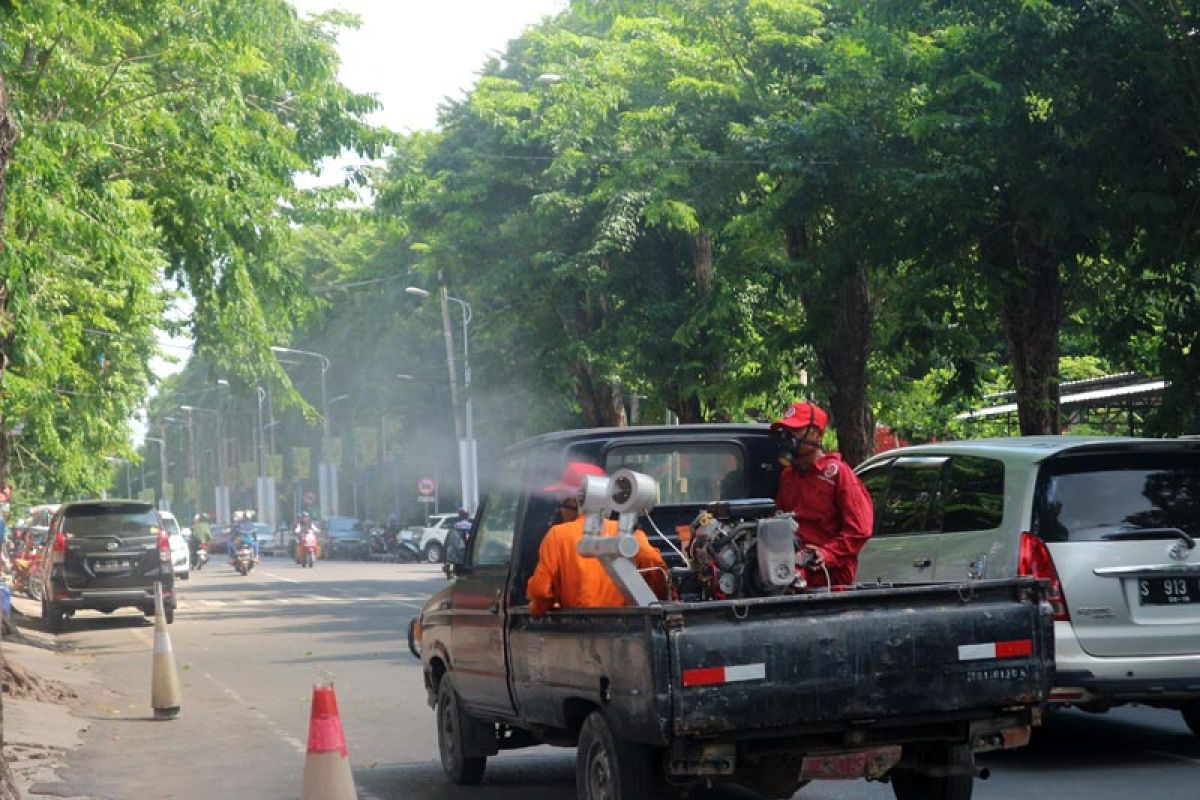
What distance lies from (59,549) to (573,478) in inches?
797

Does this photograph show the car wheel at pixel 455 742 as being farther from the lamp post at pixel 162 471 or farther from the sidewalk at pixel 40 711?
the lamp post at pixel 162 471

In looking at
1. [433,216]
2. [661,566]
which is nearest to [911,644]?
[661,566]

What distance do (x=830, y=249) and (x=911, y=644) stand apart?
14015 millimetres

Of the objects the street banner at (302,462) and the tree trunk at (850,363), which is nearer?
the tree trunk at (850,363)

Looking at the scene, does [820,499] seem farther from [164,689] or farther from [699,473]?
[164,689]

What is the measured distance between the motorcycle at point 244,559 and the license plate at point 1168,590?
148 feet

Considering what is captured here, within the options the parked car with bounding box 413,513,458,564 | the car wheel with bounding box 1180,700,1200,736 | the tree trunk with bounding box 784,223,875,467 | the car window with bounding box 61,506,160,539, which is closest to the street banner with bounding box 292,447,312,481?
the parked car with bounding box 413,513,458,564

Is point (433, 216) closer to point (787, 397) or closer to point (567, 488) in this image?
point (787, 397)

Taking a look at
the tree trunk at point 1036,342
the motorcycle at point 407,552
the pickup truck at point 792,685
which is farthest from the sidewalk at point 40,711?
the motorcycle at point 407,552

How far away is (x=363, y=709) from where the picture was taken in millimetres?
14914

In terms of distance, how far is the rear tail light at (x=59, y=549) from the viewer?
27.2 m

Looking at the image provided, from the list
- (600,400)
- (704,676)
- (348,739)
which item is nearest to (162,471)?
(600,400)

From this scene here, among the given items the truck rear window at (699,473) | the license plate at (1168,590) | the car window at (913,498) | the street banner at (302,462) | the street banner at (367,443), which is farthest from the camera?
the street banner at (302,462)

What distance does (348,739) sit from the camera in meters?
13.0
